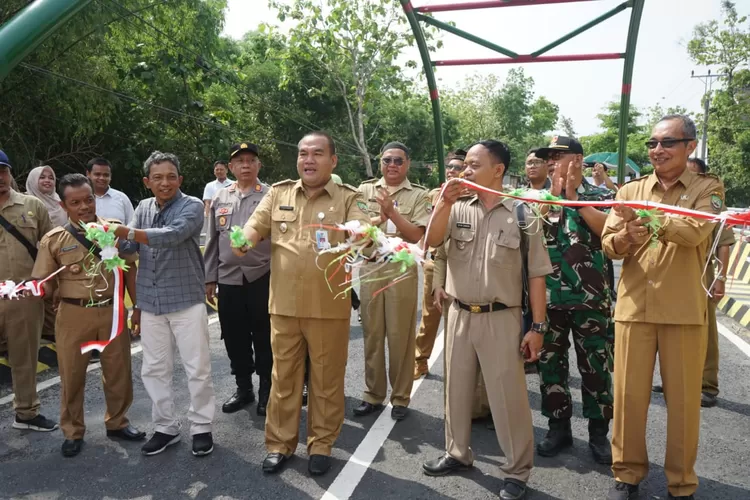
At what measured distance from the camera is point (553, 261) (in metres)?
4.34

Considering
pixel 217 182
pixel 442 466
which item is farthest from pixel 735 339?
pixel 217 182

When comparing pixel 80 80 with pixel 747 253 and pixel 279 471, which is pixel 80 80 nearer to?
→ pixel 279 471

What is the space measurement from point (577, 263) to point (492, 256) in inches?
38.5

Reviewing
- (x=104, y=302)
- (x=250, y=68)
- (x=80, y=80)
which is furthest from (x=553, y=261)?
(x=250, y=68)

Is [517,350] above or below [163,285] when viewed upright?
below

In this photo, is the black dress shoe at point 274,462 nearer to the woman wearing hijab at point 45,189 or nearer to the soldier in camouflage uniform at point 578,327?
the soldier in camouflage uniform at point 578,327

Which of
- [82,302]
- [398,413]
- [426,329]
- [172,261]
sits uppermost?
[172,261]

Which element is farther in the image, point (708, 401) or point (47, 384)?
point (47, 384)

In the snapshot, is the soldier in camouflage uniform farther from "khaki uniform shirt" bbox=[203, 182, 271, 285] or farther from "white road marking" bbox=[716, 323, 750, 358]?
"white road marking" bbox=[716, 323, 750, 358]

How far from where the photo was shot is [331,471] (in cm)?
391

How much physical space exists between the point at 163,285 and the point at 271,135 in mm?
27983

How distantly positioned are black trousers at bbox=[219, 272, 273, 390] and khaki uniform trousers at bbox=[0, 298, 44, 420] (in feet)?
4.78

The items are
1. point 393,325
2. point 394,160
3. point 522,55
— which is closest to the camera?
point 393,325

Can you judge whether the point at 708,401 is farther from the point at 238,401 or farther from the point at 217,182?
the point at 217,182
